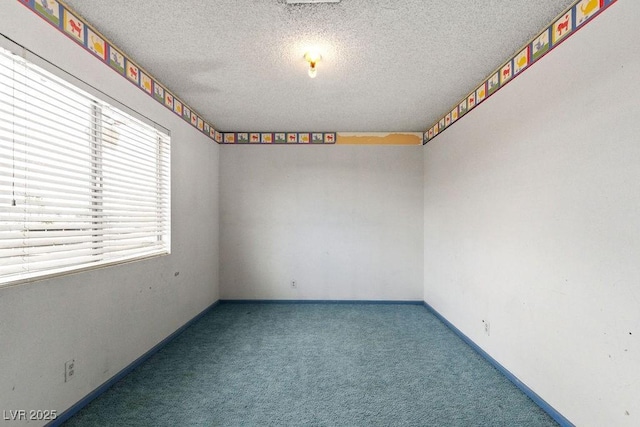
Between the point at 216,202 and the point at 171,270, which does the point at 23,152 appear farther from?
the point at 216,202

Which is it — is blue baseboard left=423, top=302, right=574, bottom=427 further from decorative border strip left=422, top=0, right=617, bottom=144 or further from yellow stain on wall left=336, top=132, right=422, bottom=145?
yellow stain on wall left=336, top=132, right=422, bottom=145

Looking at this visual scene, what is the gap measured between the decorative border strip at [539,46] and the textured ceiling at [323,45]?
0.05m

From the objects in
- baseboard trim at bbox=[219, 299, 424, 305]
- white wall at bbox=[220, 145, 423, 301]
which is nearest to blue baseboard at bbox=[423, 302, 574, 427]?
baseboard trim at bbox=[219, 299, 424, 305]

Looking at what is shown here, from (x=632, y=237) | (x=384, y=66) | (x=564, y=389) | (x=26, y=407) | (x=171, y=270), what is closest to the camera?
(x=632, y=237)

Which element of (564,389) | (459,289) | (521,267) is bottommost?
(564,389)

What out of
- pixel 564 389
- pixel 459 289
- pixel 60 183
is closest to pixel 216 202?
pixel 60 183

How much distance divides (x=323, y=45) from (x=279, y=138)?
6.91ft

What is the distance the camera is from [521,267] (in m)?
1.95

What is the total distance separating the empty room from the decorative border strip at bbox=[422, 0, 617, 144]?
16 mm

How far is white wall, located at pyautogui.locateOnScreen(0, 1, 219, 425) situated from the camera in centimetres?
137

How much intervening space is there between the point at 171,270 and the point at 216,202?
4.48 feet

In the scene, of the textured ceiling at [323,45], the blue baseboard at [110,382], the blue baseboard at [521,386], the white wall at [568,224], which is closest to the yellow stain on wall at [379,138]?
the textured ceiling at [323,45]

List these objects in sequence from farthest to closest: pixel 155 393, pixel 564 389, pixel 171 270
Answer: pixel 171 270
pixel 155 393
pixel 564 389

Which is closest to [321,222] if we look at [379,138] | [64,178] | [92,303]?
[379,138]
